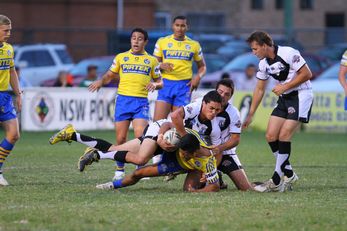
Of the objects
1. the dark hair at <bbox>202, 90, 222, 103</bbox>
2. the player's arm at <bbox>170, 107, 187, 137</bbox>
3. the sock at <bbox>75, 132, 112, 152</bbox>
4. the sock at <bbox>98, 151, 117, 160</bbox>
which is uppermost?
the dark hair at <bbox>202, 90, 222, 103</bbox>

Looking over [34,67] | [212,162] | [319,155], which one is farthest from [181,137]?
[34,67]

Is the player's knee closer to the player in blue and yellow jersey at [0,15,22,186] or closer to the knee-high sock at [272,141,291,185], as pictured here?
the knee-high sock at [272,141,291,185]

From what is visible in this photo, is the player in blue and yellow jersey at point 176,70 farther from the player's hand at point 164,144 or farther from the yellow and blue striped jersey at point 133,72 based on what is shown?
the player's hand at point 164,144

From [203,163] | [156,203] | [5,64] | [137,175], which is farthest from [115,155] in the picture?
[5,64]

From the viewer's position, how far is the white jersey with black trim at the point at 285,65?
1205 cm

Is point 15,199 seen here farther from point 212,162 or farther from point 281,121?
point 281,121

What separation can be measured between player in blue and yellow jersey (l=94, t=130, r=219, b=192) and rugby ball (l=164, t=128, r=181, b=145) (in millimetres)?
123

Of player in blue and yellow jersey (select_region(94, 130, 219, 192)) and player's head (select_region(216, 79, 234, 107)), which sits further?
player's head (select_region(216, 79, 234, 107))

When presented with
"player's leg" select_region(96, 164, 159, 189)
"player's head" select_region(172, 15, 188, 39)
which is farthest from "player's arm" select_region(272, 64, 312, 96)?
"player's head" select_region(172, 15, 188, 39)

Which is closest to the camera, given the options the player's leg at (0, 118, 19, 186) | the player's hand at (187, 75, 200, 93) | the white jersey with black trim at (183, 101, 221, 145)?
the white jersey with black trim at (183, 101, 221, 145)

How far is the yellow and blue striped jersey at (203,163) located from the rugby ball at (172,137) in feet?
0.84

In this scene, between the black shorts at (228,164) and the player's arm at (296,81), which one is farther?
the black shorts at (228,164)

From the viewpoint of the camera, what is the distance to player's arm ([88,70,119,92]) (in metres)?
13.6

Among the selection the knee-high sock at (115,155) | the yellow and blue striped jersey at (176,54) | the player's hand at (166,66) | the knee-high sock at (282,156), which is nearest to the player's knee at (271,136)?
the knee-high sock at (282,156)
